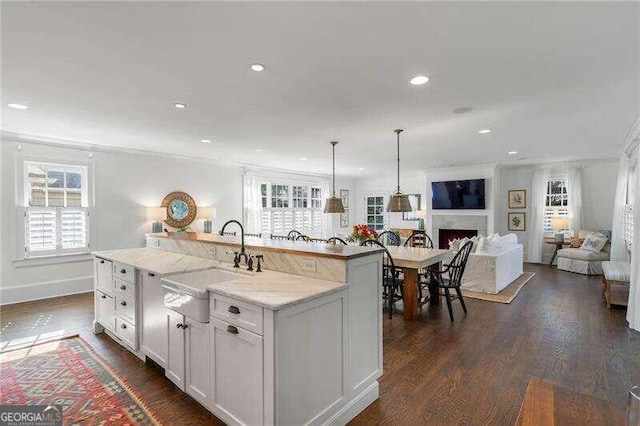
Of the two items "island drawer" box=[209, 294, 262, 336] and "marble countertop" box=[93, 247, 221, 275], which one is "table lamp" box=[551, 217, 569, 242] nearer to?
"marble countertop" box=[93, 247, 221, 275]

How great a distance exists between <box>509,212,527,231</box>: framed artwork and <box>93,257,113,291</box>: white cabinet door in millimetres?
8822

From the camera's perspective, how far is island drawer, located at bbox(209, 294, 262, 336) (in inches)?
68.6

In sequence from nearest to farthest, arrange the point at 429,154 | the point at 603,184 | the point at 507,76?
the point at 507,76, the point at 429,154, the point at 603,184

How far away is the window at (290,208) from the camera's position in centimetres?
823

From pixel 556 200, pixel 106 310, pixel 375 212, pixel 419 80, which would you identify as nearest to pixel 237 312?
pixel 419 80

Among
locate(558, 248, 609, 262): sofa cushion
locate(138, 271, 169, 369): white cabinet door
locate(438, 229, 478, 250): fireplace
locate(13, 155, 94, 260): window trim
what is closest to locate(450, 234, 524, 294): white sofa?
locate(558, 248, 609, 262): sofa cushion

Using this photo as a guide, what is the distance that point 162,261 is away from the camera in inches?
122

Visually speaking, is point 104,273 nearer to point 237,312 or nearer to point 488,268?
point 237,312

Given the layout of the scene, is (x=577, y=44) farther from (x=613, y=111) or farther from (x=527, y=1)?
(x=613, y=111)

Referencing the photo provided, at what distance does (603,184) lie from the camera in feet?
24.0

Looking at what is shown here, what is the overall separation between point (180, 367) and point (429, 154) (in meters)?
5.56

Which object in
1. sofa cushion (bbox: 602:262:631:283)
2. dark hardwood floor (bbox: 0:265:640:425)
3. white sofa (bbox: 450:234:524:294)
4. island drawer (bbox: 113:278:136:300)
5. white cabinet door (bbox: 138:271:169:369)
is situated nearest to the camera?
dark hardwood floor (bbox: 0:265:640:425)

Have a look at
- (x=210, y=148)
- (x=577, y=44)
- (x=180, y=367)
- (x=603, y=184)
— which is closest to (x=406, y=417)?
(x=180, y=367)

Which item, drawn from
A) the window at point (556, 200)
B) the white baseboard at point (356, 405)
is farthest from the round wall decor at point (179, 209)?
the window at point (556, 200)
